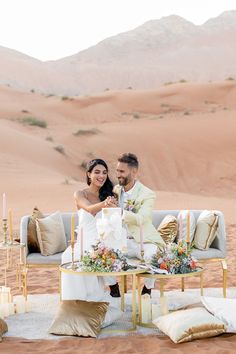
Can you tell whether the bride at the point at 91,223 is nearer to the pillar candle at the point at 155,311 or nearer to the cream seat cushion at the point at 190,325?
the pillar candle at the point at 155,311

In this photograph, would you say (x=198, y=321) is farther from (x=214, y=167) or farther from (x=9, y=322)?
(x=214, y=167)

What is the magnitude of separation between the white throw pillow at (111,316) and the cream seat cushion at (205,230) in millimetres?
1439

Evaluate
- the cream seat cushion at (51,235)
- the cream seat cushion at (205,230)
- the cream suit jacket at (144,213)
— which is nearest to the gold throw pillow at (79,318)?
the cream suit jacket at (144,213)

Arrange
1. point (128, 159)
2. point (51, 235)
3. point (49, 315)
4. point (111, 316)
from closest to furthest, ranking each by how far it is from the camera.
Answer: point (111, 316) < point (49, 315) < point (128, 159) < point (51, 235)

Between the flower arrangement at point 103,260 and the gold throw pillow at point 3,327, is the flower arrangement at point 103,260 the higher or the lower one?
the higher one

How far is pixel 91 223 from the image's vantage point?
7.47 m

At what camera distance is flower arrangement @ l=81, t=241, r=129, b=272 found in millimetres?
6492

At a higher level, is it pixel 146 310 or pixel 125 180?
pixel 125 180

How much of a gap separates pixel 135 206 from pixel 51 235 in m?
1.08

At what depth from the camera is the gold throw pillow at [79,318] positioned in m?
6.51

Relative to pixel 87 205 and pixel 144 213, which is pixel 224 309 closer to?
pixel 144 213

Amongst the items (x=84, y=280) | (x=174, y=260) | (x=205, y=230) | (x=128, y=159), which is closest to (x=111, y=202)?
(x=128, y=159)

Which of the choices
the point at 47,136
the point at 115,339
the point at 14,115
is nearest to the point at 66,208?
the point at 115,339

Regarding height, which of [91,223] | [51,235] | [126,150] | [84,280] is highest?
[126,150]
